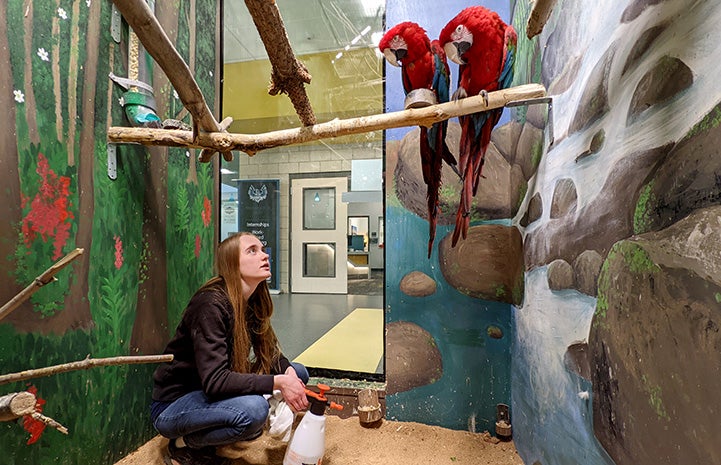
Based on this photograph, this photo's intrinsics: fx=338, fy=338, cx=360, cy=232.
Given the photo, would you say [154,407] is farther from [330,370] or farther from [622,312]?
[622,312]

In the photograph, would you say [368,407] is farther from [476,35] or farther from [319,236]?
[476,35]

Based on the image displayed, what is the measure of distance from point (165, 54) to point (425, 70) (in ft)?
2.68

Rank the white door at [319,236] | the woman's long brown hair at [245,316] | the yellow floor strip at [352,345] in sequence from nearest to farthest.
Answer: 1. the woman's long brown hair at [245,316]
2. the yellow floor strip at [352,345]
3. the white door at [319,236]

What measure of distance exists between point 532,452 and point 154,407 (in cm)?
141

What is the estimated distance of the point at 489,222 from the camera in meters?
1.66

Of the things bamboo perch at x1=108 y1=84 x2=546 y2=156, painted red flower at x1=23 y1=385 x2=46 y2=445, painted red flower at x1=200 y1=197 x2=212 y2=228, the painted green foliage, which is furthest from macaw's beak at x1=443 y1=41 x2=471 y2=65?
painted red flower at x1=23 y1=385 x2=46 y2=445

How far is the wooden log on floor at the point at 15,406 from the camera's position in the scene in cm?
47

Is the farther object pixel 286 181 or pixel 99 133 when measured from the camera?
pixel 286 181

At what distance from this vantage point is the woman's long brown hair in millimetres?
1282

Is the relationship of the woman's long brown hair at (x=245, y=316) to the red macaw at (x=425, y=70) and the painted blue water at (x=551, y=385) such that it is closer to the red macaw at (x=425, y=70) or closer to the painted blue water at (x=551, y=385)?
the red macaw at (x=425, y=70)

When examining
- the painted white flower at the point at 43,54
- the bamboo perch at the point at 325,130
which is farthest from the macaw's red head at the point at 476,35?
the painted white flower at the point at 43,54

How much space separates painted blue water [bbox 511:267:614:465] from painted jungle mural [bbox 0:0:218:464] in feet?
5.12

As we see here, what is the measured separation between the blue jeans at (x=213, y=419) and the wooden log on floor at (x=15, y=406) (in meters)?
0.74

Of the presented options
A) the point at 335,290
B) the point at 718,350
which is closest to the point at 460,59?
the point at 718,350
